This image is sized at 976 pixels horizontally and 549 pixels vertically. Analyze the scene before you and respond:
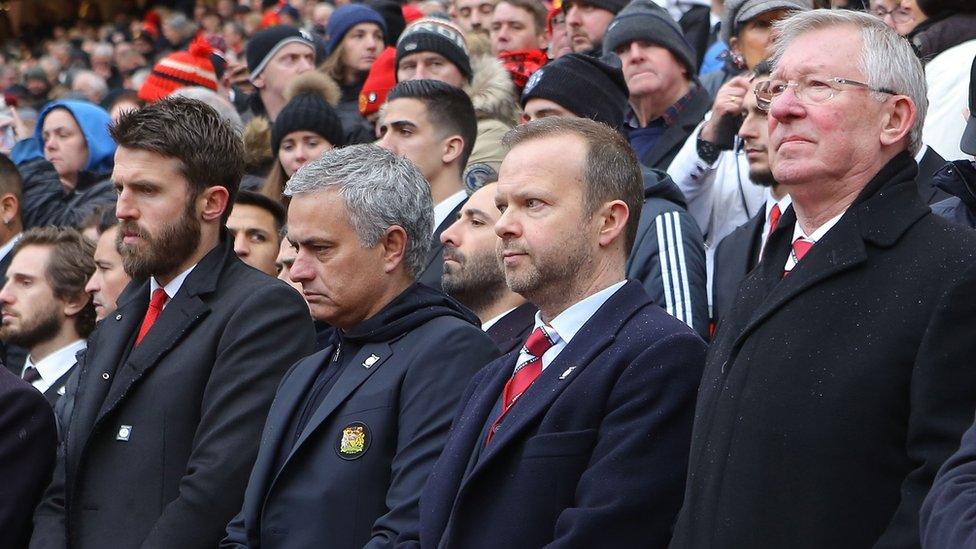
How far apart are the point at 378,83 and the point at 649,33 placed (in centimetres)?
216

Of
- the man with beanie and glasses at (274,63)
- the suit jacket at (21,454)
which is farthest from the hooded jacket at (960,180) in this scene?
the man with beanie and glasses at (274,63)

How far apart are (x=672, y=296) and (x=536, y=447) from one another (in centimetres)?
219

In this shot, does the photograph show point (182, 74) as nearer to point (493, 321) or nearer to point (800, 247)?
point (493, 321)

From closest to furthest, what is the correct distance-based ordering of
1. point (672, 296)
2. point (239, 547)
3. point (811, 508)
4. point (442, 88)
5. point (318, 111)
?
point (811, 508) → point (239, 547) → point (672, 296) → point (442, 88) → point (318, 111)

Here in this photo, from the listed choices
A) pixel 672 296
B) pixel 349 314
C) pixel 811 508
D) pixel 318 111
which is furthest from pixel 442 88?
pixel 811 508

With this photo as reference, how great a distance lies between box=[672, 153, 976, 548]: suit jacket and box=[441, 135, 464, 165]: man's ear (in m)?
3.55

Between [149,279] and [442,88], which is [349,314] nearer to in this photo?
[149,279]

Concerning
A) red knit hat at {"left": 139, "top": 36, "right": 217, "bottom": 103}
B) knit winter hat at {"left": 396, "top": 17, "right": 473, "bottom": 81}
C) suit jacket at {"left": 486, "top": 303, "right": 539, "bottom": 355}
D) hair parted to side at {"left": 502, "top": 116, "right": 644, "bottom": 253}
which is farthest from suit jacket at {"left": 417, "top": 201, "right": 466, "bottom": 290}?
red knit hat at {"left": 139, "top": 36, "right": 217, "bottom": 103}

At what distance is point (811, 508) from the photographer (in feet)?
10.9

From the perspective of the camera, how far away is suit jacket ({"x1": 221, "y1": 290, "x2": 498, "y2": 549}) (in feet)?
14.6

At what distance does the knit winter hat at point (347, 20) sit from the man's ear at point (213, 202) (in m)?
4.97

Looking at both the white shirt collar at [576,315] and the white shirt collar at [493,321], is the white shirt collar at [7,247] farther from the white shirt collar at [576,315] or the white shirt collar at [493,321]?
the white shirt collar at [576,315]

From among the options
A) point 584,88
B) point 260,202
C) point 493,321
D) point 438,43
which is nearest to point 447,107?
point 584,88

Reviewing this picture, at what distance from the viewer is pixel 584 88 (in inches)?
274
